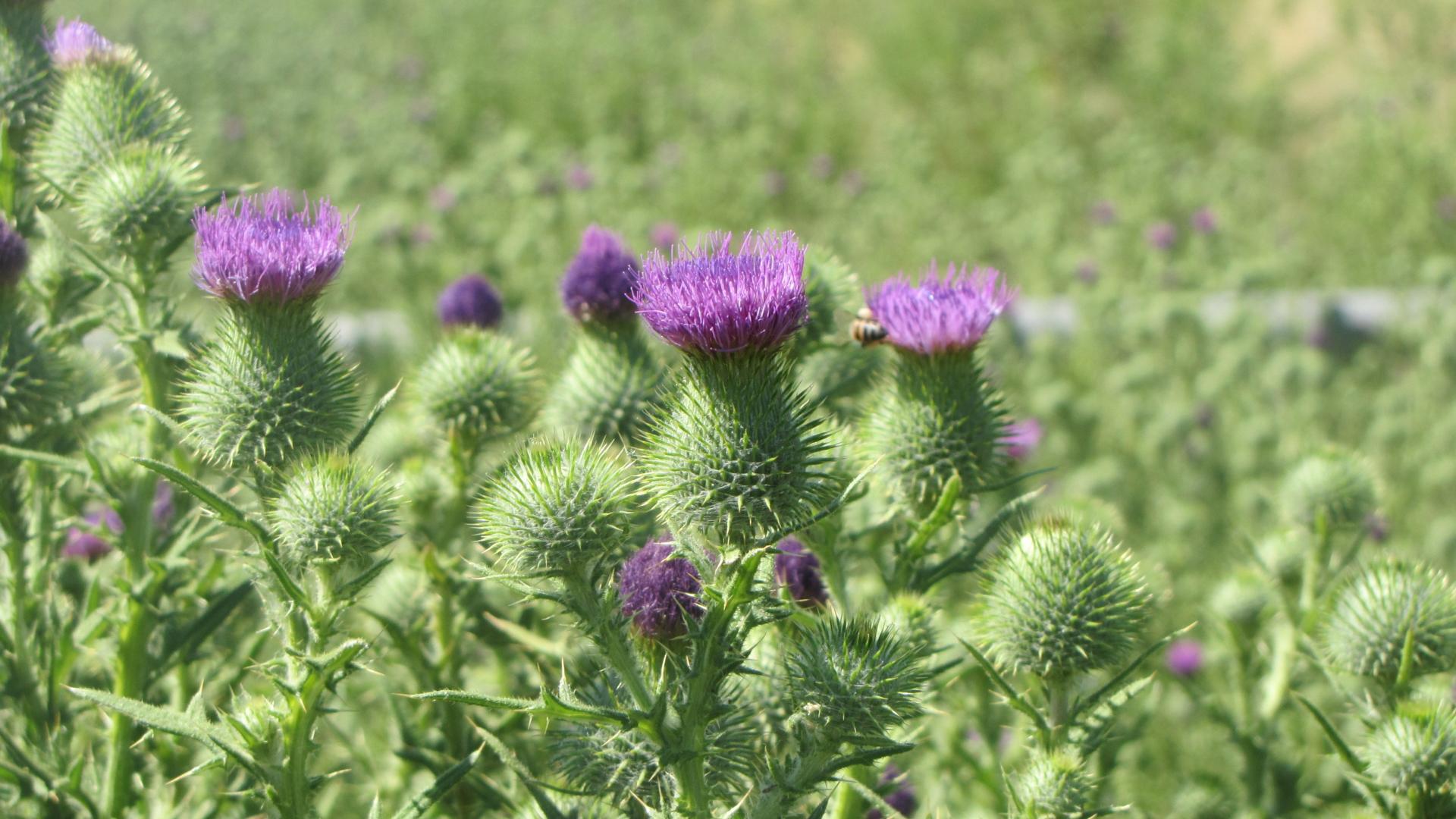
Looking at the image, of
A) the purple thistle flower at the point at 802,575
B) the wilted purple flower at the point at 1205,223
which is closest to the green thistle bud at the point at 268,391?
the purple thistle flower at the point at 802,575

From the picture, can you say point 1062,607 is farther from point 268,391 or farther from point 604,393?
point 268,391

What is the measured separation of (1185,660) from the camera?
17.2ft

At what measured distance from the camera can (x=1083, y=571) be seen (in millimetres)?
2830

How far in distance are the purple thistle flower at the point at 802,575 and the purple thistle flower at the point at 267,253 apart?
139 centimetres

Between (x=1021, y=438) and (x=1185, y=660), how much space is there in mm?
2434

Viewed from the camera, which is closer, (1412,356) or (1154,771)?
(1154,771)

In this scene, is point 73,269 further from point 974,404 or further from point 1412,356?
point 1412,356

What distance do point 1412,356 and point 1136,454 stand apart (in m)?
2.58

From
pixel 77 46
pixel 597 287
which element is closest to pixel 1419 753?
pixel 597 287

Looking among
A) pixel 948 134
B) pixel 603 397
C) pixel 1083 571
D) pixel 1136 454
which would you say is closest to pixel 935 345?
pixel 1083 571

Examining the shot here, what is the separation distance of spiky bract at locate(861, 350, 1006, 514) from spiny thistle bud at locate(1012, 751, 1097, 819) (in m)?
0.75

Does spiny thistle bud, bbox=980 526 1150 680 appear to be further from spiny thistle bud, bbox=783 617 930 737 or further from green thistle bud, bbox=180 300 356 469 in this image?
green thistle bud, bbox=180 300 356 469

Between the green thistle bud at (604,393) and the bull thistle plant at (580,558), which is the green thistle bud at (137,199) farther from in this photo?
the green thistle bud at (604,393)

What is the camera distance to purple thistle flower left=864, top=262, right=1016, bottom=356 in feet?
9.88
